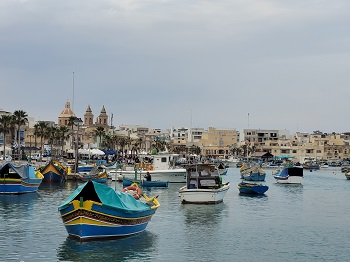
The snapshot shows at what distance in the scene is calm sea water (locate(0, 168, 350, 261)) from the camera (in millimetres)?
31547

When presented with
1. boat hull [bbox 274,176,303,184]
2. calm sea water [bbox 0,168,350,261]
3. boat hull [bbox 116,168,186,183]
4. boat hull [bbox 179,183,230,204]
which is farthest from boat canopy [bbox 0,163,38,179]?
boat hull [bbox 274,176,303,184]

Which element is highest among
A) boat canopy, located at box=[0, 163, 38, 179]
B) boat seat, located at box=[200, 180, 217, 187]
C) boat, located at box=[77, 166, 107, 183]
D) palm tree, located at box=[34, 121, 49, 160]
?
palm tree, located at box=[34, 121, 49, 160]

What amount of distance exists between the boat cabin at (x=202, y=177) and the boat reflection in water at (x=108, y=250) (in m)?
20.8

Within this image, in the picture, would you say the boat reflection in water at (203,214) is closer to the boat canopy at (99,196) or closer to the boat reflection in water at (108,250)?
the boat reflection in water at (108,250)

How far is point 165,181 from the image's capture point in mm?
77812

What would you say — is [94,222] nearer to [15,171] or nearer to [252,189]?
[15,171]

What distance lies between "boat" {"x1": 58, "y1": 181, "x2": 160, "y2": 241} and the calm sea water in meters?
0.58

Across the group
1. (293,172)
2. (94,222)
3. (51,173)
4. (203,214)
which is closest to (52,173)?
(51,173)

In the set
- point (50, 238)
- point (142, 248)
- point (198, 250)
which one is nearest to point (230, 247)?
point (198, 250)

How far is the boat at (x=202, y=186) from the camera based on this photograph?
53.2 metres

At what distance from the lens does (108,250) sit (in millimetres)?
31656

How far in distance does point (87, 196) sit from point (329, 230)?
18.4m

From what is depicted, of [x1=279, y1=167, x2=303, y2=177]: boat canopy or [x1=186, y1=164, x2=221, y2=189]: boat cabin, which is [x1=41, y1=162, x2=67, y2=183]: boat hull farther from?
[x1=279, y1=167, x2=303, y2=177]: boat canopy

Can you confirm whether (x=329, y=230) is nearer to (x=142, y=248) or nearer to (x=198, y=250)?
(x=198, y=250)
